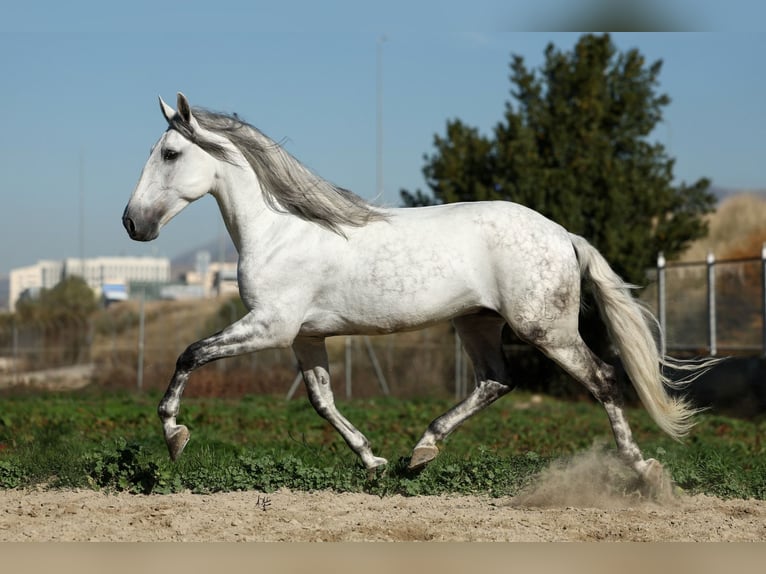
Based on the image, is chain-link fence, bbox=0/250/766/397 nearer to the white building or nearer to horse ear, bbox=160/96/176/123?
horse ear, bbox=160/96/176/123

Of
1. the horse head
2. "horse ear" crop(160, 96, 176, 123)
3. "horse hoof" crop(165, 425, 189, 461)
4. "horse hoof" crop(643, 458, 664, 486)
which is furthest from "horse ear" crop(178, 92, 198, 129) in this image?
"horse hoof" crop(643, 458, 664, 486)

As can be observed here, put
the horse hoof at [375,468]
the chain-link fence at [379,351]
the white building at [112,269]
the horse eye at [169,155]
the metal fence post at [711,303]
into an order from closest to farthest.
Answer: the horse eye at [169,155] < the horse hoof at [375,468] < the metal fence post at [711,303] < the chain-link fence at [379,351] < the white building at [112,269]

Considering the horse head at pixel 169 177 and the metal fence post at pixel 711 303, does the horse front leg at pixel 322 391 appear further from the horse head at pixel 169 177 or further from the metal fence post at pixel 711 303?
the metal fence post at pixel 711 303

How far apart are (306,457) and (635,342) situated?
7.73ft

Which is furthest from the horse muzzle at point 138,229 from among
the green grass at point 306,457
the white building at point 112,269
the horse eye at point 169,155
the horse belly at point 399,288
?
the white building at point 112,269

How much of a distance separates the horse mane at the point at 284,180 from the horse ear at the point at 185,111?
0.03 metres

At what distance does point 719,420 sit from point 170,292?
41.3 m

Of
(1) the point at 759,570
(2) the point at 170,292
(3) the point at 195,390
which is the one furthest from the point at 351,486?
(2) the point at 170,292

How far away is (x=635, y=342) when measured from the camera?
21.4ft

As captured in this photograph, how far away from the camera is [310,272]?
241 inches

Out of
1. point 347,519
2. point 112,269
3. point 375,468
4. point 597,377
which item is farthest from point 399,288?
point 112,269

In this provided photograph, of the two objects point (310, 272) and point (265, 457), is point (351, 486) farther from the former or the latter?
point (310, 272)

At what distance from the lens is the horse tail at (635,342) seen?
6477 millimetres

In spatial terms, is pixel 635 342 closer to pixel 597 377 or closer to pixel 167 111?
pixel 597 377
